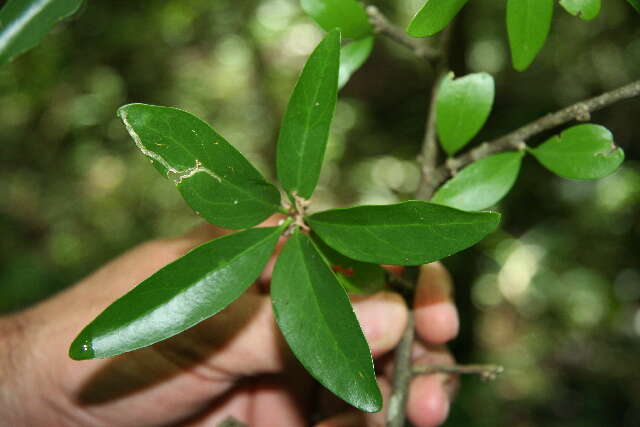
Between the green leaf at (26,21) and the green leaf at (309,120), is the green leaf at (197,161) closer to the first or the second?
the green leaf at (309,120)

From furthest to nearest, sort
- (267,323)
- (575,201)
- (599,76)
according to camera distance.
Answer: (599,76)
(575,201)
(267,323)

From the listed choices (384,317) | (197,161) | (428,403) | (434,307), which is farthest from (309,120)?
(428,403)

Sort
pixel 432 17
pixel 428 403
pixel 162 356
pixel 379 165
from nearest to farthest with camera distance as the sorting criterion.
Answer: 1. pixel 432 17
2. pixel 162 356
3. pixel 428 403
4. pixel 379 165

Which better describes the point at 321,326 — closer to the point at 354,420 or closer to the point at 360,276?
the point at 360,276

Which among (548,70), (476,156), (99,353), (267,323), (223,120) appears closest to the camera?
(99,353)

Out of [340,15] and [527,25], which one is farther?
[340,15]

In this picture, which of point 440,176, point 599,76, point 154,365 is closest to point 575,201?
point 599,76

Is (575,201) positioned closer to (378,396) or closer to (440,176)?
(440,176)
